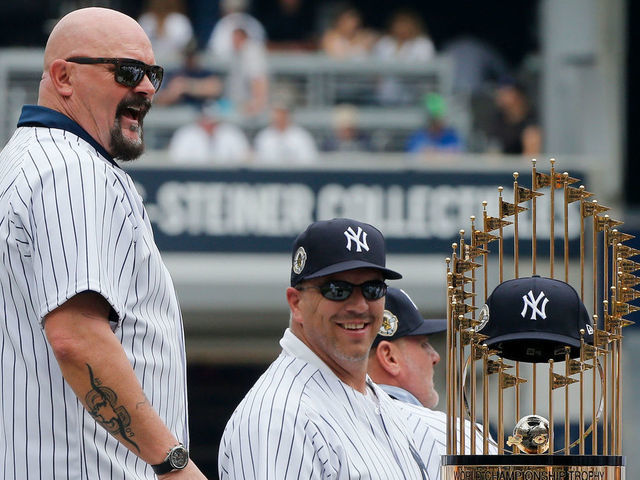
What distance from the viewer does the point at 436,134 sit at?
1439cm

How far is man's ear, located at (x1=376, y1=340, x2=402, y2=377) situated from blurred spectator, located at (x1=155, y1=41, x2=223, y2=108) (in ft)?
32.6

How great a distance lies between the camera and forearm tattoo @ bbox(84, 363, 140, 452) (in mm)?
2955

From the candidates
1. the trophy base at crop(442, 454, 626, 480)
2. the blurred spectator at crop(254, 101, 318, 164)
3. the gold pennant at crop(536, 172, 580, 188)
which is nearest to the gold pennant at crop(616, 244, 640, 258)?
the gold pennant at crop(536, 172, 580, 188)

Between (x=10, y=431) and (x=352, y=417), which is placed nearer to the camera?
(x=10, y=431)

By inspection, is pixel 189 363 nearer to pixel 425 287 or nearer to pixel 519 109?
pixel 425 287

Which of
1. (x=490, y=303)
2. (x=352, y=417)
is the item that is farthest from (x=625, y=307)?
(x=352, y=417)

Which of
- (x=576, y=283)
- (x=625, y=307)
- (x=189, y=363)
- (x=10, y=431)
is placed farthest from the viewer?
(x=189, y=363)

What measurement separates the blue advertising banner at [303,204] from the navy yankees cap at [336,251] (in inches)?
388

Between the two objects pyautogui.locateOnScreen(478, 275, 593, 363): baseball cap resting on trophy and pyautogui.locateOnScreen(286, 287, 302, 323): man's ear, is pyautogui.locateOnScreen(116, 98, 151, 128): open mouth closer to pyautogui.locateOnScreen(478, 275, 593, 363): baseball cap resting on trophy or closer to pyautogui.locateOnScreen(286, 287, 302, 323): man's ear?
pyautogui.locateOnScreen(286, 287, 302, 323): man's ear

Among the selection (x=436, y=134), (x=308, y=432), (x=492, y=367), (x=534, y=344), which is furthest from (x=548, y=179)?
(x=436, y=134)

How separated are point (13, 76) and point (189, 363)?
12.1ft

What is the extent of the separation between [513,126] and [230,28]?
3216 mm

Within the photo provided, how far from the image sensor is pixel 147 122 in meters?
14.6

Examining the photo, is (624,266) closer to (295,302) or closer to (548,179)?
(548,179)
